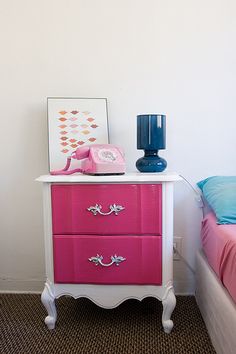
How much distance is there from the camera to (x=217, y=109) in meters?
1.65

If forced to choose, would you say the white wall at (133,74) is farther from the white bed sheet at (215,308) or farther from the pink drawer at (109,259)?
the pink drawer at (109,259)

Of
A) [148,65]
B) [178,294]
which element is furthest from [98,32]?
[178,294]

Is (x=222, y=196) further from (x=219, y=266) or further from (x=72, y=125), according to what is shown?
(x=72, y=125)

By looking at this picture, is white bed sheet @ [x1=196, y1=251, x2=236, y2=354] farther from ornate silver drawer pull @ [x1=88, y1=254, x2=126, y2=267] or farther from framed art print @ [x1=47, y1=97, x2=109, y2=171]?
framed art print @ [x1=47, y1=97, x2=109, y2=171]

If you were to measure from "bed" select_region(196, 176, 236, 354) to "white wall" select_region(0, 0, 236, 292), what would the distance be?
0.17 m

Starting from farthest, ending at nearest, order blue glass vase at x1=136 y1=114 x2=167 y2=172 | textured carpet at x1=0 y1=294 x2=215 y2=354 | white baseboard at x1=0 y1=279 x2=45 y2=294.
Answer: white baseboard at x1=0 y1=279 x2=45 y2=294 → blue glass vase at x1=136 y1=114 x2=167 y2=172 → textured carpet at x1=0 y1=294 x2=215 y2=354

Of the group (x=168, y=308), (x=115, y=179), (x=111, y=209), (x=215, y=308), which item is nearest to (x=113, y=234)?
(x=111, y=209)

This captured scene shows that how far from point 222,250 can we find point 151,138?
1.95 feet

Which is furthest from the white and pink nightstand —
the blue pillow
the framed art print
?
the framed art print

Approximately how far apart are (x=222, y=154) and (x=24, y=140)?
1083mm

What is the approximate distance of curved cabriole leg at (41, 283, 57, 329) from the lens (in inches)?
54.3

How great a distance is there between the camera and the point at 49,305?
Answer: 1.39 metres

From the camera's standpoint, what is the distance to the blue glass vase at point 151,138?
4.81 feet

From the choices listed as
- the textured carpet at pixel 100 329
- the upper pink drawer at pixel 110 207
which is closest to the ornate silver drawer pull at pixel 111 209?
the upper pink drawer at pixel 110 207
